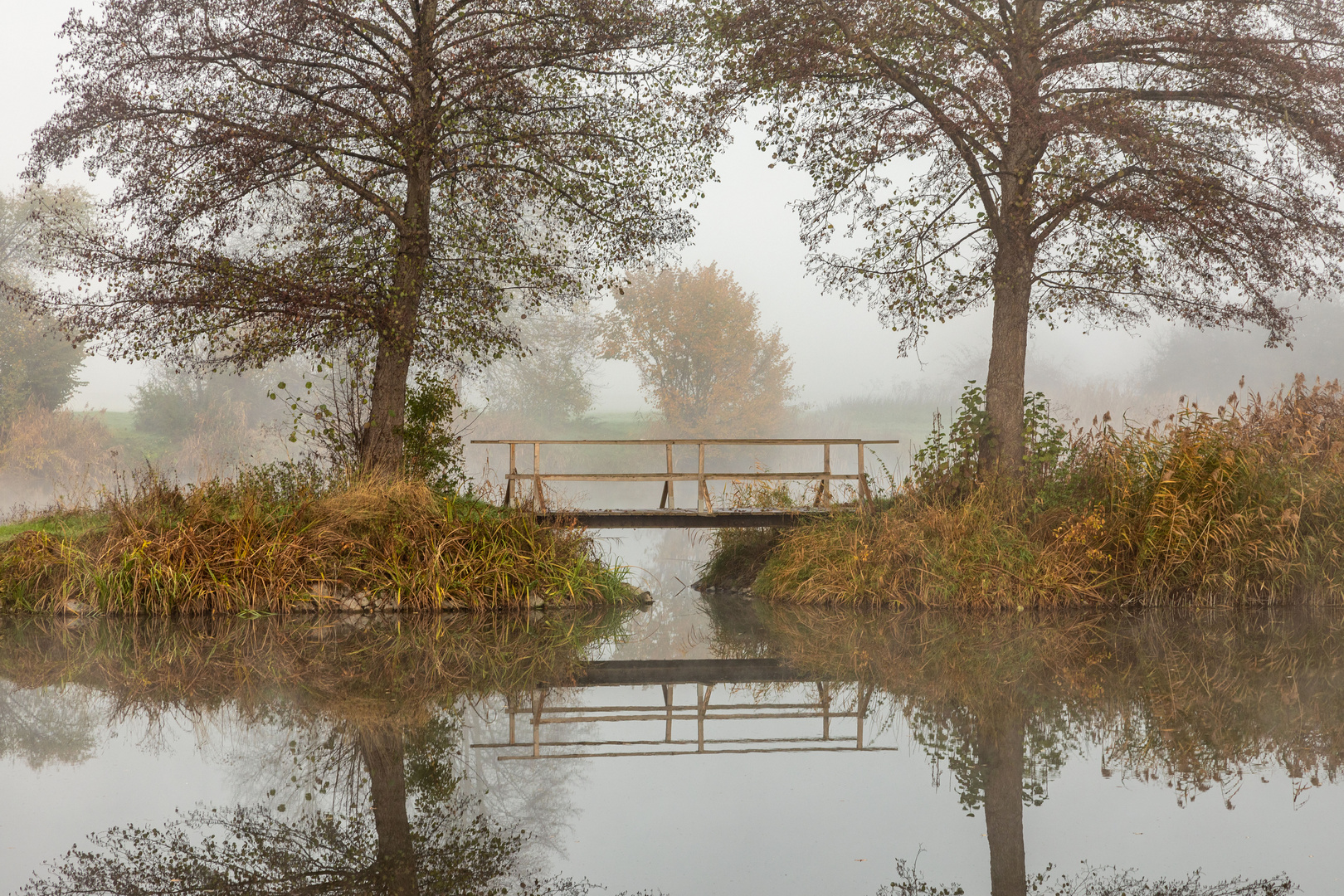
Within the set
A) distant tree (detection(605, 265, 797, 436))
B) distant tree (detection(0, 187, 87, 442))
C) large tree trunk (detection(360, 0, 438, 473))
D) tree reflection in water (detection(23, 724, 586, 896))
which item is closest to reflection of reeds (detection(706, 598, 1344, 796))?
tree reflection in water (detection(23, 724, 586, 896))

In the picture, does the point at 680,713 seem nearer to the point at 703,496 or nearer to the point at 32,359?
the point at 703,496

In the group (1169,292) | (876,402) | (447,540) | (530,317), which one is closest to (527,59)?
(447,540)

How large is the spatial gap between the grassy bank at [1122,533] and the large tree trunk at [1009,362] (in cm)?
56

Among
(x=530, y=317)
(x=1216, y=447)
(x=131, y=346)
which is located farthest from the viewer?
(x=530, y=317)

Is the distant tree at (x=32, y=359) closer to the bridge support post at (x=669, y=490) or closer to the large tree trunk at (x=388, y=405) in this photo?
the large tree trunk at (x=388, y=405)

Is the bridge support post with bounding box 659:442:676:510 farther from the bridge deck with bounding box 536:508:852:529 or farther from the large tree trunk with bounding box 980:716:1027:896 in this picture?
the large tree trunk with bounding box 980:716:1027:896

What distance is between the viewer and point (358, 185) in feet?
37.5

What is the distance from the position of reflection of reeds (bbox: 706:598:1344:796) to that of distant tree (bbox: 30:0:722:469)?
5043 mm

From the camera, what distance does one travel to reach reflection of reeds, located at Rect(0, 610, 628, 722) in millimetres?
5488

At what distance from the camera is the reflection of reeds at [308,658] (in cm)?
549

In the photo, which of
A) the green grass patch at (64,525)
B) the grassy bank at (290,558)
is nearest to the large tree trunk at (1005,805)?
the grassy bank at (290,558)

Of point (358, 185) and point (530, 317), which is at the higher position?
point (530, 317)

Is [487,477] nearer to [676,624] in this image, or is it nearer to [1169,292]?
[676,624]

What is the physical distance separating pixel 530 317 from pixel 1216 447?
24.8 metres
